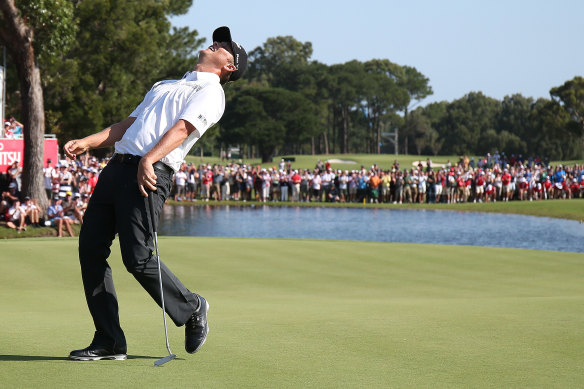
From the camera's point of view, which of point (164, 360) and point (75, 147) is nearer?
point (164, 360)

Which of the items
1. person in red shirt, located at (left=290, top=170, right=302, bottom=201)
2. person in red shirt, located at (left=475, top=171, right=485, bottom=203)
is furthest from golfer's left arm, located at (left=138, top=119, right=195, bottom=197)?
person in red shirt, located at (left=475, top=171, right=485, bottom=203)

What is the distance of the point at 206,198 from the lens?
1822 inches

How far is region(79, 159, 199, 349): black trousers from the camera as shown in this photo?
16.3 feet

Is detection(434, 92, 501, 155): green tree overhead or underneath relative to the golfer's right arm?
overhead

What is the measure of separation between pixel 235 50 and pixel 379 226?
89.5 ft

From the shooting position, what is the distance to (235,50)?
5.42 m

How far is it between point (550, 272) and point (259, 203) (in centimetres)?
3163

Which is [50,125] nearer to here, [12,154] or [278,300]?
[12,154]

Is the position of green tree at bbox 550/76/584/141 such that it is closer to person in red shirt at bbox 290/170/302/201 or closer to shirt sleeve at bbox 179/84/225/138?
person in red shirt at bbox 290/170/302/201

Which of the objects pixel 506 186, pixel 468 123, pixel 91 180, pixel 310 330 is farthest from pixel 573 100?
pixel 310 330

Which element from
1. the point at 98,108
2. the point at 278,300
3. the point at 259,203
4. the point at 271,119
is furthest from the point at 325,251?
the point at 271,119

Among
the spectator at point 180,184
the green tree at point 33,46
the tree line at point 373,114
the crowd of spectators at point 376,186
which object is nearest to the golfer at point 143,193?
the green tree at point 33,46

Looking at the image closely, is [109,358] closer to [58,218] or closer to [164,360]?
[164,360]

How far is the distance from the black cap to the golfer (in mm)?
123
